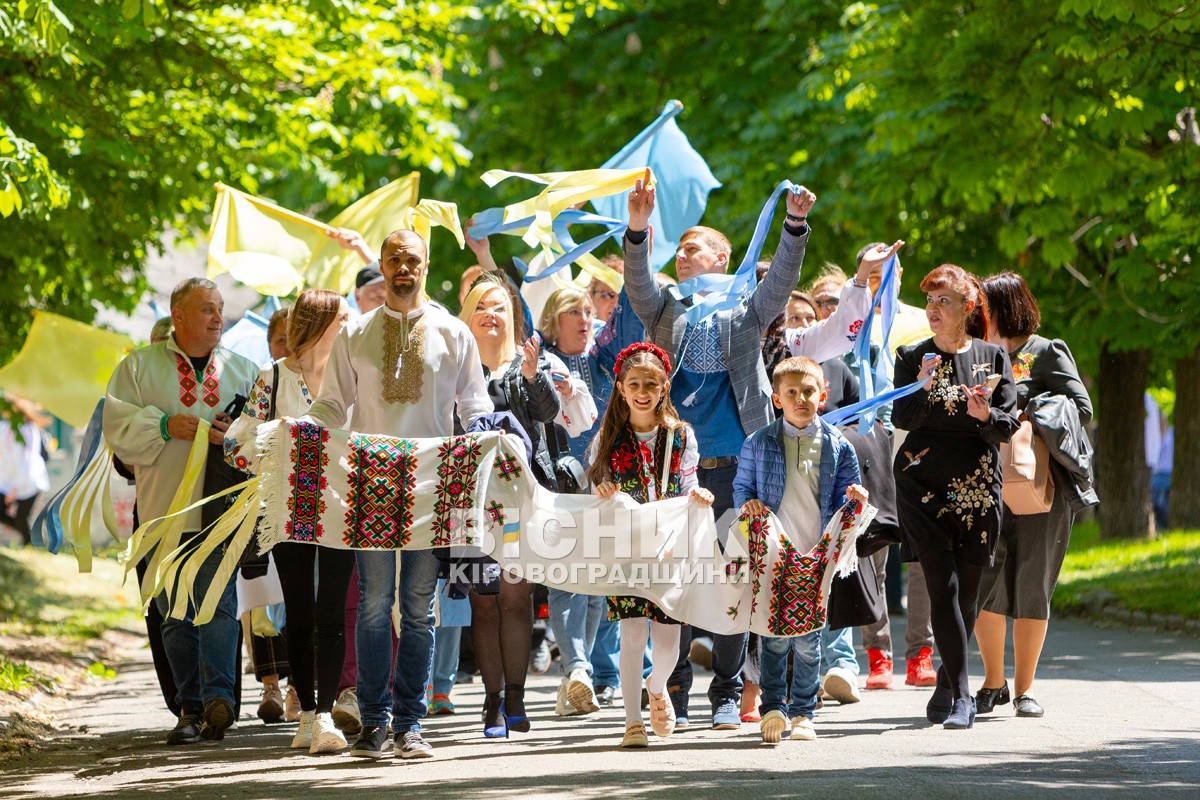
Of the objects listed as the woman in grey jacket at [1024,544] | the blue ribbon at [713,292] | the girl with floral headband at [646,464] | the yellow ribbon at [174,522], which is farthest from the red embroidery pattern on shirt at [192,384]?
the woman in grey jacket at [1024,544]

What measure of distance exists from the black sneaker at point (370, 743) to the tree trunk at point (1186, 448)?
564 inches

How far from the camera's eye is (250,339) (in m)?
10.4

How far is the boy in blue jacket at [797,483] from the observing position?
7621 millimetres

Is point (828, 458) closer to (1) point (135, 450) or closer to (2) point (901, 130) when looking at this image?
(1) point (135, 450)

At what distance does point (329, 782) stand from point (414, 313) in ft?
6.78

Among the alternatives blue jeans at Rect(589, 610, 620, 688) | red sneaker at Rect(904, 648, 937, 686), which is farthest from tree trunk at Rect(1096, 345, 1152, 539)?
blue jeans at Rect(589, 610, 620, 688)

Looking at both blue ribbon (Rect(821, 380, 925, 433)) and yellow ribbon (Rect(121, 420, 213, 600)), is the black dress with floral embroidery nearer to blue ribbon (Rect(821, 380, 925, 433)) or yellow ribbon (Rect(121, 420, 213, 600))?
blue ribbon (Rect(821, 380, 925, 433))

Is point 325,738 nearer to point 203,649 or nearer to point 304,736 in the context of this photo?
point 304,736

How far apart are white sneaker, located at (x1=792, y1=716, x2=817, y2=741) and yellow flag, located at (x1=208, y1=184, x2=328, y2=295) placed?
4771 mm

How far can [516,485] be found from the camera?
7539 mm

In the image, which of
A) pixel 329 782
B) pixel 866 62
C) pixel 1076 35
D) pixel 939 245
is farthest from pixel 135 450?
pixel 939 245

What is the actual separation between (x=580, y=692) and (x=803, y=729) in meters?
1.70

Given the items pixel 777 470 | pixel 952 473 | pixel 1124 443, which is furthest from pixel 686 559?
pixel 1124 443

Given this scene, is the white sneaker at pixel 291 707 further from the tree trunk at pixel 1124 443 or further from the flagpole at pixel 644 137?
the tree trunk at pixel 1124 443
